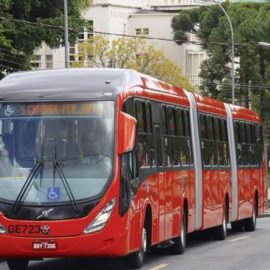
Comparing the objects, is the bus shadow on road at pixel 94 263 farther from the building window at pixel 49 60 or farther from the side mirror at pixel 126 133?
the building window at pixel 49 60

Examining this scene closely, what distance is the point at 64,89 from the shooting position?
1659cm

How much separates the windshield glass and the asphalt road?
2.05m

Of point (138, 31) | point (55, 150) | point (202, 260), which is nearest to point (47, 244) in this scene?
point (55, 150)

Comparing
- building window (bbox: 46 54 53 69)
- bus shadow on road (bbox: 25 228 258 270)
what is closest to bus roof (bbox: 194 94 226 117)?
bus shadow on road (bbox: 25 228 258 270)

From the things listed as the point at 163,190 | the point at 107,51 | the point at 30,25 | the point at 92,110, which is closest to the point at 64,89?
the point at 92,110

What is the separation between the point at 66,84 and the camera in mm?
16703

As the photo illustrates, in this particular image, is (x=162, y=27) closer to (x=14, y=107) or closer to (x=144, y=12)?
(x=144, y=12)

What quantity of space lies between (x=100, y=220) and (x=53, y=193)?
76 cm

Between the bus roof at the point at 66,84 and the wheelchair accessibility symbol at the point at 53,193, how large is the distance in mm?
1412

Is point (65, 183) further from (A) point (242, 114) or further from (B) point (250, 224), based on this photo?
(B) point (250, 224)

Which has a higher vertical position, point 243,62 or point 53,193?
point 243,62

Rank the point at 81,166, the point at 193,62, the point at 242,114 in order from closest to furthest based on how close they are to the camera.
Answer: the point at 81,166
the point at 242,114
the point at 193,62

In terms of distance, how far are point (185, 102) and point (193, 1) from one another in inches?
4309

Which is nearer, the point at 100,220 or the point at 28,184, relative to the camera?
the point at 100,220
